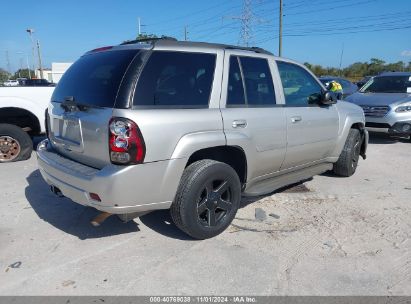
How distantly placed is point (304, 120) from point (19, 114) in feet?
17.1

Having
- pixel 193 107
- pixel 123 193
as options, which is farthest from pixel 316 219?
pixel 123 193

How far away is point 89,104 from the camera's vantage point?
3.33 meters

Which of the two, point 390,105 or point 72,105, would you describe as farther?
point 390,105

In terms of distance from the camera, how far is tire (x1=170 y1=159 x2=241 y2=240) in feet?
11.2

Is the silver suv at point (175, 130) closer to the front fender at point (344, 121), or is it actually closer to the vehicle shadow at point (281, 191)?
the vehicle shadow at point (281, 191)

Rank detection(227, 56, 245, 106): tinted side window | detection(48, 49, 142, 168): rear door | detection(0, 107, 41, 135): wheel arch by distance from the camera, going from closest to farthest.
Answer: detection(48, 49, 142, 168): rear door, detection(227, 56, 245, 106): tinted side window, detection(0, 107, 41, 135): wheel arch

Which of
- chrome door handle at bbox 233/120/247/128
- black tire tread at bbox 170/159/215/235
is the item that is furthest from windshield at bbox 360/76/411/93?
black tire tread at bbox 170/159/215/235

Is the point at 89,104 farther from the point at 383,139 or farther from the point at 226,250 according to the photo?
the point at 383,139

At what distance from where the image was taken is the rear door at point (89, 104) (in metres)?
3.13

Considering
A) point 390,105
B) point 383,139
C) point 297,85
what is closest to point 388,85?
point 383,139

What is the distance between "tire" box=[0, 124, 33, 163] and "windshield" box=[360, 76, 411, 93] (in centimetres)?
836

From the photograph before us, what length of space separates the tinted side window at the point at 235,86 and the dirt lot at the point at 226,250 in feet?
4.43

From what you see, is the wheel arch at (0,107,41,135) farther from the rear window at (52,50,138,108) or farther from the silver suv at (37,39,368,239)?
the rear window at (52,50,138,108)

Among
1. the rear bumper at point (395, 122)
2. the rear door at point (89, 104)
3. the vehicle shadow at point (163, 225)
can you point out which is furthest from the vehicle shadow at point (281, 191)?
the rear bumper at point (395, 122)
